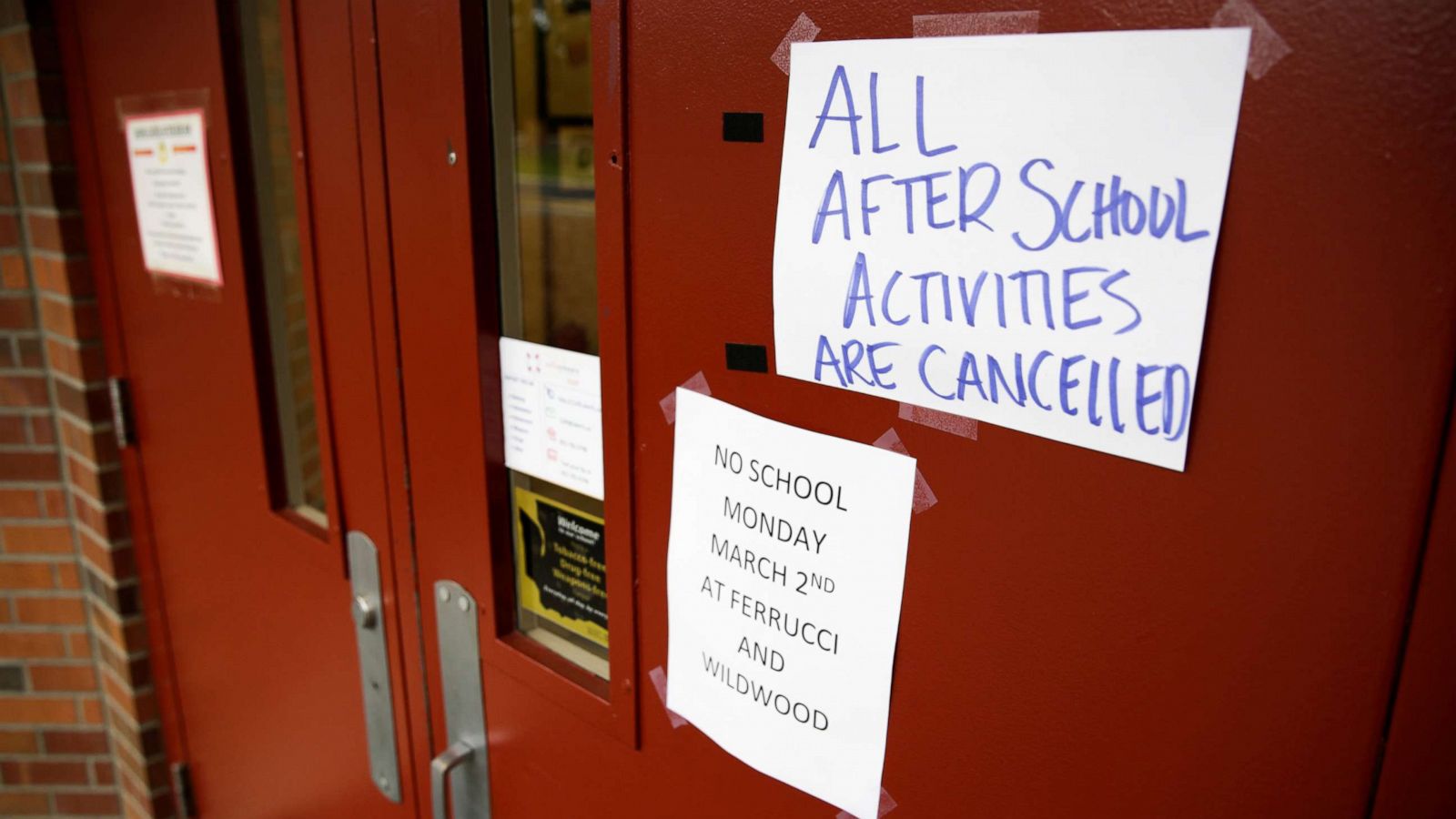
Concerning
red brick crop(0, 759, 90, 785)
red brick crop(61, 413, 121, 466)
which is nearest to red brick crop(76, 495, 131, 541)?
red brick crop(61, 413, 121, 466)

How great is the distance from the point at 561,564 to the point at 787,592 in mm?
395

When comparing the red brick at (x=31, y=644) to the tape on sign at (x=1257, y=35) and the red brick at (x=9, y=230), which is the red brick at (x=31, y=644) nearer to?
the red brick at (x=9, y=230)

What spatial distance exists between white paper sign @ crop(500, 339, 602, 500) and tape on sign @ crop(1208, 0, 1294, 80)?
2.15 ft

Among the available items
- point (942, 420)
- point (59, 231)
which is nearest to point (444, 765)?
point (942, 420)

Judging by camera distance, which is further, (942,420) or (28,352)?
(28,352)

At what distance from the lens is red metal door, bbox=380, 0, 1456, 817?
0.53m

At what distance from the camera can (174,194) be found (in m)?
1.58

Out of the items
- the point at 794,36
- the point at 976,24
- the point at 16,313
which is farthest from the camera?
the point at 16,313

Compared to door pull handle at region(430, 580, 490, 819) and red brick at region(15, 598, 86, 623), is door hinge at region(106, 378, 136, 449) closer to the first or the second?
red brick at region(15, 598, 86, 623)

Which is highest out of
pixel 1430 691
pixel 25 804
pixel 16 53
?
pixel 16 53

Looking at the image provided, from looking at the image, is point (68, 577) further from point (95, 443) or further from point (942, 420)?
point (942, 420)

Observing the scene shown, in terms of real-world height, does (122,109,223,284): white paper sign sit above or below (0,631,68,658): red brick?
above

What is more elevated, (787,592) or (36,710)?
(787,592)

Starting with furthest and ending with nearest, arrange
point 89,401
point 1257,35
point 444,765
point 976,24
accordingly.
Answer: point 89,401
point 444,765
point 976,24
point 1257,35
